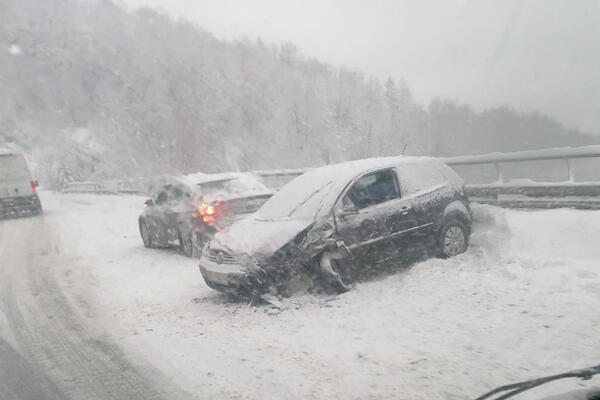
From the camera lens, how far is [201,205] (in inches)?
363

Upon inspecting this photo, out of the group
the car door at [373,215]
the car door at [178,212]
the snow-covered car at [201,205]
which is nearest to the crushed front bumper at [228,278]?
the car door at [373,215]

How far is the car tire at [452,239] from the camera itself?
7.31 meters

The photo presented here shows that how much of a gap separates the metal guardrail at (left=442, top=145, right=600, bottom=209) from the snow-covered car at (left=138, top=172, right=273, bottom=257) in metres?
4.75

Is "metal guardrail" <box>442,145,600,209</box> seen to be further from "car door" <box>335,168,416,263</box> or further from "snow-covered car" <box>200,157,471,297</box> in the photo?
"car door" <box>335,168,416,263</box>

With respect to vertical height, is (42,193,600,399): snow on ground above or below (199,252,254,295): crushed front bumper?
below

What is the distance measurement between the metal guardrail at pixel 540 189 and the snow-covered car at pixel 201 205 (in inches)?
187

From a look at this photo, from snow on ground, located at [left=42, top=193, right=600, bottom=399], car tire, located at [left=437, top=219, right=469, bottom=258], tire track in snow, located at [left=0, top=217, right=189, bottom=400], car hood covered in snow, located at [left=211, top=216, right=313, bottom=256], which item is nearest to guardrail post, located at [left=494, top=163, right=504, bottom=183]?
snow on ground, located at [left=42, top=193, right=600, bottom=399]

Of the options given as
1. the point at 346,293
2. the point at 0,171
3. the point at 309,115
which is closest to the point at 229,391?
the point at 346,293

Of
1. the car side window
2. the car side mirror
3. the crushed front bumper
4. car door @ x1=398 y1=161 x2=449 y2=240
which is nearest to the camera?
the crushed front bumper

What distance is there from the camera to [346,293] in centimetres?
633

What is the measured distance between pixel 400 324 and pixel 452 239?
257 cm

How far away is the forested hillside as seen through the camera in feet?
194

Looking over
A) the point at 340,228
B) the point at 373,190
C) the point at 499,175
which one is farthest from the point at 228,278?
the point at 499,175

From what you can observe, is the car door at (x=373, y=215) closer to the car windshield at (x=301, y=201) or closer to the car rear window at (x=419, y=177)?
the car rear window at (x=419, y=177)
